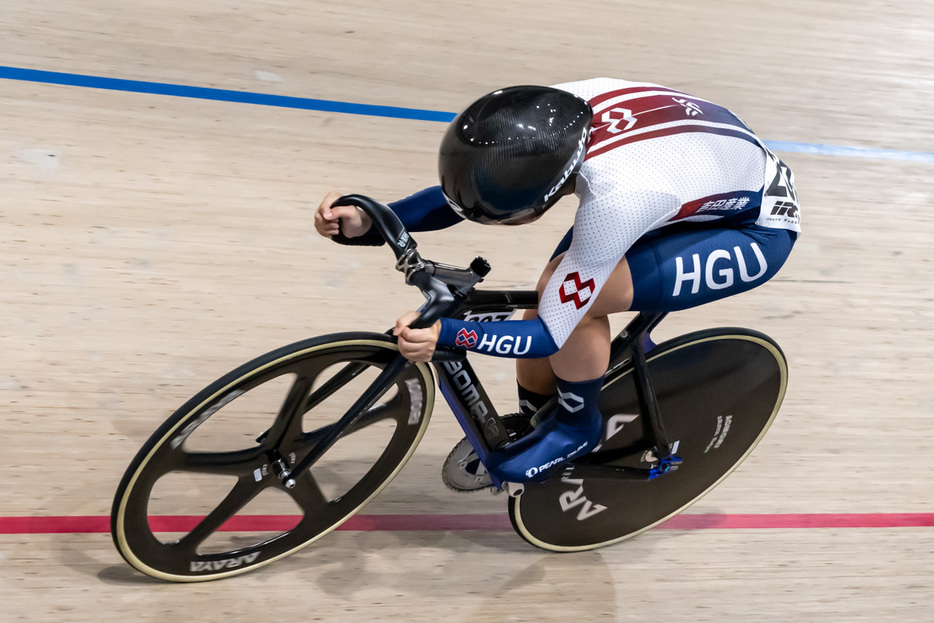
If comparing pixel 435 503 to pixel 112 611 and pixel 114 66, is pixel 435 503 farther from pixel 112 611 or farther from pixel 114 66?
pixel 114 66

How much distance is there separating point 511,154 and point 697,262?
56 cm

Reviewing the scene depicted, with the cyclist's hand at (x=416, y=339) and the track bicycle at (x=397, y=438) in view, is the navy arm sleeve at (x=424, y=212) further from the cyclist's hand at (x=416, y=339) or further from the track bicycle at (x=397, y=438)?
the cyclist's hand at (x=416, y=339)

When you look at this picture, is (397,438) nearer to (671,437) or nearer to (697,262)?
(671,437)

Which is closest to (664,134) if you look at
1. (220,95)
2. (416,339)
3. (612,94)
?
(612,94)

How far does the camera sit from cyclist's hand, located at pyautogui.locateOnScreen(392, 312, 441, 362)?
1.74 meters

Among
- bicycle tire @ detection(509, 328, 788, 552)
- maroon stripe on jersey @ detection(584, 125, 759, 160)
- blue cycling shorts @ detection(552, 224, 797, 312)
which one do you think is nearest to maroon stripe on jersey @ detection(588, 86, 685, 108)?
maroon stripe on jersey @ detection(584, 125, 759, 160)

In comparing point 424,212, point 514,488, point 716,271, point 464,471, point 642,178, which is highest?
point 642,178

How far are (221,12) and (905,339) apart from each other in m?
3.33

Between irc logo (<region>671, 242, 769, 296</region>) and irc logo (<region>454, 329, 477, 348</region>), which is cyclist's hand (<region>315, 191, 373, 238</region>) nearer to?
irc logo (<region>454, 329, 477, 348</region>)

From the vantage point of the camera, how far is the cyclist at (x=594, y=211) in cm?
170

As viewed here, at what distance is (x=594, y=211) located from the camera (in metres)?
1.75

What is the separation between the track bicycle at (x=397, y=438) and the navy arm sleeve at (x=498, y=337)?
0.05m

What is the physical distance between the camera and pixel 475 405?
213 cm

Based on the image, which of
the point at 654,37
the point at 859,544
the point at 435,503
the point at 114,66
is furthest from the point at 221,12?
the point at 859,544
